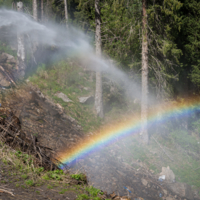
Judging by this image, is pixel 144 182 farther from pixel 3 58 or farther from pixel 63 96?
pixel 3 58

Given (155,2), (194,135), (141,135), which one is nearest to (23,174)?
(141,135)

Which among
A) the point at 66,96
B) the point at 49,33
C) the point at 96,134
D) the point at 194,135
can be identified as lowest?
the point at 194,135

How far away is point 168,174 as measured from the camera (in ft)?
31.6

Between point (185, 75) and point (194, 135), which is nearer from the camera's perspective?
point (194, 135)

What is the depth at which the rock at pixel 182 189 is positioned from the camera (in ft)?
28.3

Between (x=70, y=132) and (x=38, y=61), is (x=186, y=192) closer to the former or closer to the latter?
(x=70, y=132)

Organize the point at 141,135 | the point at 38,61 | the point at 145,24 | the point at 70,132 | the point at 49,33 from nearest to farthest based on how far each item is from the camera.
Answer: the point at 70,132 → the point at 145,24 → the point at 141,135 → the point at 38,61 → the point at 49,33

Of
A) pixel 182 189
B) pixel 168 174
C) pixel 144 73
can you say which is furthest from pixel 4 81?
pixel 182 189

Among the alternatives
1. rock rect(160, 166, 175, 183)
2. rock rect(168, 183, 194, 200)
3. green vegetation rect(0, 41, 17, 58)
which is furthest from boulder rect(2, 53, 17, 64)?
rock rect(168, 183, 194, 200)

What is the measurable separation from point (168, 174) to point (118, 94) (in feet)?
26.4

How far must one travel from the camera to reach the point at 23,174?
3.91m

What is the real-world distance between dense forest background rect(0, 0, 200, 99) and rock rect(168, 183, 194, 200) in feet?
18.3

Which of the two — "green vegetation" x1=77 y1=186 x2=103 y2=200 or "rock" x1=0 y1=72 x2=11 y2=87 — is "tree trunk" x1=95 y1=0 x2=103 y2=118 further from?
"green vegetation" x1=77 y1=186 x2=103 y2=200

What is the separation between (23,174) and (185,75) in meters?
15.5
